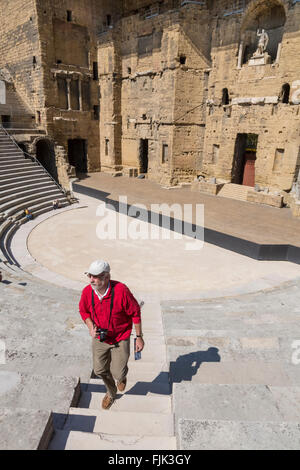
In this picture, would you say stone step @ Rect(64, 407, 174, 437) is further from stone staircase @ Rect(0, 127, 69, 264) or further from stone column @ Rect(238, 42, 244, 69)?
stone column @ Rect(238, 42, 244, 69)

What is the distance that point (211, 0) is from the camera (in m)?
18.1

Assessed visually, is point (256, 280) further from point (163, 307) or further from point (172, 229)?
point (172, 229)

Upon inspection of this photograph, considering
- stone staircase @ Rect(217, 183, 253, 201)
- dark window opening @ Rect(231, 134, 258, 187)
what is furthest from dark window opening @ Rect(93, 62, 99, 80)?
stone staircase @ Rect(217, 183, 253, 201)

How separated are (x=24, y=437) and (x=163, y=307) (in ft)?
17.5

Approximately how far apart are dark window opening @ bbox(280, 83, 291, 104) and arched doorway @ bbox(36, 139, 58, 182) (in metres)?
15.0

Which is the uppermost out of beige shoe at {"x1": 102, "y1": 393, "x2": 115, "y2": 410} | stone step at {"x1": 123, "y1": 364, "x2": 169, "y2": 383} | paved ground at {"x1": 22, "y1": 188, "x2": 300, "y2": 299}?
beige shoe at {"x1": 102, "y1": 393, "x2": 115, "y2": 410}

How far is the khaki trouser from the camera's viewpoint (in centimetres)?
363

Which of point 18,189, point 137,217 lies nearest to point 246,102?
point 137,217

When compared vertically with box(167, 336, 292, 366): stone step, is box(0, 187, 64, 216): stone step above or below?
below

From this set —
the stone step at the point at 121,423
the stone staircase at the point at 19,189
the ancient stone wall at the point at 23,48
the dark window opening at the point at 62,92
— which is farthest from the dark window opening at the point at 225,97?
the stone step at the point at 121,423

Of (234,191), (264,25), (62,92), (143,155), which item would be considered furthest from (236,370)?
(62,92)

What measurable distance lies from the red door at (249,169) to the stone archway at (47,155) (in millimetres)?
12983

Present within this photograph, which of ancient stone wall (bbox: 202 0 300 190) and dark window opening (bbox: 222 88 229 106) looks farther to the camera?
dark window opening (bbox: 222 88 229 106)

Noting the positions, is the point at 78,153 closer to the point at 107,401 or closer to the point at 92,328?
the point at 92,328
